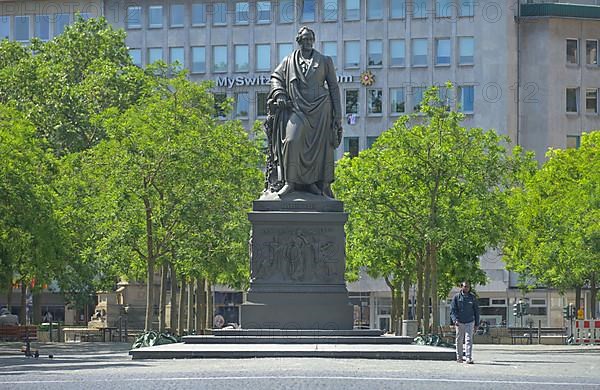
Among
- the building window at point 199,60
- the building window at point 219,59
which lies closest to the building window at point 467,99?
the building window at point 219,59

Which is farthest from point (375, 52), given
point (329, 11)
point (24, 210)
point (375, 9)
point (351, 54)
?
point (24, 210)

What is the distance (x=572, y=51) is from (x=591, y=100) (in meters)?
3.25

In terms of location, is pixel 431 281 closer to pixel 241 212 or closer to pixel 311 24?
pixel 241 212

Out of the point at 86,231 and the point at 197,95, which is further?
the point at 197,95

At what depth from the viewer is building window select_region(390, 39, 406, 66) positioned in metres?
98.9

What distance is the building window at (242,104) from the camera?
3986 inches

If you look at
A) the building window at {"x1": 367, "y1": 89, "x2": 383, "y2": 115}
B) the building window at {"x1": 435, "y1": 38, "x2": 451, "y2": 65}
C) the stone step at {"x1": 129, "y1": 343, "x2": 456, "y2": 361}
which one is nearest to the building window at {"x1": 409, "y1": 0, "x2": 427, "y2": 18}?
the building window at {"x1": 435, "y1": 38, "x2": 451, "y2": 65}

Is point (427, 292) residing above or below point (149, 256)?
below

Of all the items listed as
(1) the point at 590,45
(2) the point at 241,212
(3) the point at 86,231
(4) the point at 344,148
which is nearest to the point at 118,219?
(2) the point at 241,212

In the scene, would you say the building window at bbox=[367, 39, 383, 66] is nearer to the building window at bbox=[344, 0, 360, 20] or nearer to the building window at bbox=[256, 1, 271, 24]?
the building window at bbox=[344, 0, 360, 20]

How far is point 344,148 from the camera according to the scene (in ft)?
328

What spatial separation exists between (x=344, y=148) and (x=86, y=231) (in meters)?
39.7

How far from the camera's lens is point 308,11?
10000cm

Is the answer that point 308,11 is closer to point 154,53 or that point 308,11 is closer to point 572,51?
point 154,53
